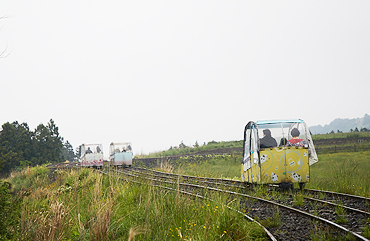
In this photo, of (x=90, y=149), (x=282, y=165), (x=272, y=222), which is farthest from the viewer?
(x=90, y=149)

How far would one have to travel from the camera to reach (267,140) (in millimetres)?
11438

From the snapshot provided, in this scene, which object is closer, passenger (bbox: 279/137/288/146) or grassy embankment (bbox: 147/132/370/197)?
grassy embankment (bbox: 147/132/370/197)

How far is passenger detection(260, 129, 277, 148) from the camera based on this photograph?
11352 mm

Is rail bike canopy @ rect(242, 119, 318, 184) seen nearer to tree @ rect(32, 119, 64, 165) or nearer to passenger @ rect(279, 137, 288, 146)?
passenger @ rect(279, 137, 288, 146)

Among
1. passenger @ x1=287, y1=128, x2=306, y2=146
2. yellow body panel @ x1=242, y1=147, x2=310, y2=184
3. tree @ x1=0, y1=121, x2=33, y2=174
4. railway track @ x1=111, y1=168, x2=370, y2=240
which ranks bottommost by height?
railway track @ x1=111, y1=168, x2=370, y2=240

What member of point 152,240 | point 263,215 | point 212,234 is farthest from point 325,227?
point 152,240

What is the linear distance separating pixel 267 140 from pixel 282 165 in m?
1.00

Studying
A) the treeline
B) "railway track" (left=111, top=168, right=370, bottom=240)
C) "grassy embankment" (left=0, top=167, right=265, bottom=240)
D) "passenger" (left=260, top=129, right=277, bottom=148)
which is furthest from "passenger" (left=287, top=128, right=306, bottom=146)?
the treeline

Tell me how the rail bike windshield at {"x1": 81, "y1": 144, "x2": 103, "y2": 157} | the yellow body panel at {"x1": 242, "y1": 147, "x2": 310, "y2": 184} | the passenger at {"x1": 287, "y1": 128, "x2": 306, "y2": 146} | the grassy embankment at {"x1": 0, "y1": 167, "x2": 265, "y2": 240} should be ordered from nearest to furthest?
the grassy embankment at {"x1": 0, "y1": 167, "x2": 265, "y2": 240} → the yellow body panel at {"x1": 242, "y1": 147, "x2": 310, "y2": 184} → the passenger at {"x1": 287, "y1": 128, "x2": 306, "y2": 146} → the rail bike windshield at {"x1": 81, "y1": 144, "x2": 103, "y2": 157}

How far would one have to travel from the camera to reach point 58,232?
544 cm

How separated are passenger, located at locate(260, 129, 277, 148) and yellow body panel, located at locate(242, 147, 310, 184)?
269mm

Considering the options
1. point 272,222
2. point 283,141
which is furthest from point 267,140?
point 272,222

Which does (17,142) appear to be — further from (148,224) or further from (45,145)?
(148,224)

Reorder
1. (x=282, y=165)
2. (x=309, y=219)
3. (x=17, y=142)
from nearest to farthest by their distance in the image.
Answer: (x=309, y=219) → (x=282, y=165) → (x=17, y=142)
